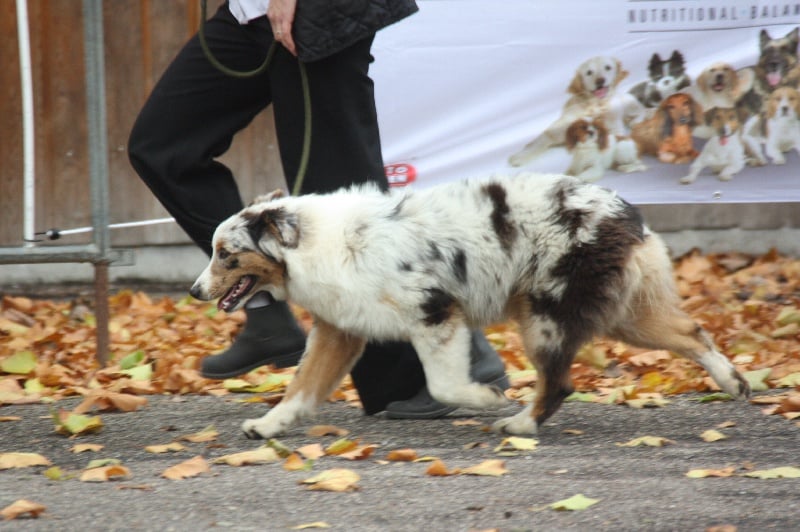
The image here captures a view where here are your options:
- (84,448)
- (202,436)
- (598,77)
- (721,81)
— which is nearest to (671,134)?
(721,81)

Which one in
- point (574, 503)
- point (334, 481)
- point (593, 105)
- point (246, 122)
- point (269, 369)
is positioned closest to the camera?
point (574, 503)

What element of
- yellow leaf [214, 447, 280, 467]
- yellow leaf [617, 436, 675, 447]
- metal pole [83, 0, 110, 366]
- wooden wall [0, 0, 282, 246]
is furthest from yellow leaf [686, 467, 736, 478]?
wooden wall [0, 0, 282, 246]

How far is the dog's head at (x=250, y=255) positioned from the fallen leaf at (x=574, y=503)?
4.75ft

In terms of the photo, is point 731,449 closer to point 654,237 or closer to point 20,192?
point 654,237

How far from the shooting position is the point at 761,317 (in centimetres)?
634

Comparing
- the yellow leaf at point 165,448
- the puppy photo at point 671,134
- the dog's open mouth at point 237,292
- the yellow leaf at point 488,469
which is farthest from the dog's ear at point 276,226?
the puppy photo at point 671,134

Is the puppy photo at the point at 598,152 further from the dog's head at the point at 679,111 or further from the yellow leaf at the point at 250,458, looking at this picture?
the yellow leaf at the point at 250,458

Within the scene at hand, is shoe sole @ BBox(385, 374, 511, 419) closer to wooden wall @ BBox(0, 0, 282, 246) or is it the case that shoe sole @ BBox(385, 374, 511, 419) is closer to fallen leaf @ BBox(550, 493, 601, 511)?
fallen leaf @ BBox(550, 493, 601, 511)

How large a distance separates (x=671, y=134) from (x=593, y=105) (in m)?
0.49

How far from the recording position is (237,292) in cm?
409

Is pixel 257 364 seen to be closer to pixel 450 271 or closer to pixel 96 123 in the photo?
pixel 450 271

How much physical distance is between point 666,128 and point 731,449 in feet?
11.7

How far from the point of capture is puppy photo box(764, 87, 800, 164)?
666 cm

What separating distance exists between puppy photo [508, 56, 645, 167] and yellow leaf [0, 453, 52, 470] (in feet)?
13.0
